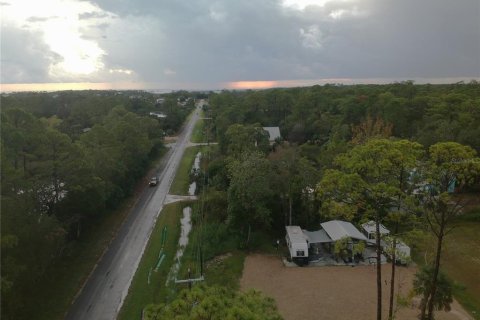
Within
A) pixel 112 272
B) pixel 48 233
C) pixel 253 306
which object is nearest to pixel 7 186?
pixel 48 233

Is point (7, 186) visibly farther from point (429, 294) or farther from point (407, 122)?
point (407, 122)

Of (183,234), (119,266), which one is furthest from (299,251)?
(119,266)

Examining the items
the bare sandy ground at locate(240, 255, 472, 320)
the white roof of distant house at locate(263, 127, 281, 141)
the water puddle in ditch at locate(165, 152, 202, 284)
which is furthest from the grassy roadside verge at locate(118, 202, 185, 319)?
the white roof of distant house at locate(263, 127, 281, 141)

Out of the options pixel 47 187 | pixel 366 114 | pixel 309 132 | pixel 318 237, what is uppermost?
pixel 366 114

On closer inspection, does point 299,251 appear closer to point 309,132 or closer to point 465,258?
point 465,258

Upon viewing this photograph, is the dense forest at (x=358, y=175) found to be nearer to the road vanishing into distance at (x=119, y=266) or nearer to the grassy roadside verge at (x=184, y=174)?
the grassy roadside verge at (x=184, y=174)

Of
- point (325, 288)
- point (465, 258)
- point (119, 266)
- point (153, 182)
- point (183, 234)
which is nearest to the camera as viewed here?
point (325, 288)

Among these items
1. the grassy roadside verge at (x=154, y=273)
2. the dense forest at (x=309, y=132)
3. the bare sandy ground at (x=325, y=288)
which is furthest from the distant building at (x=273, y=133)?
the bare sandy ground at (x=325, y=288)
